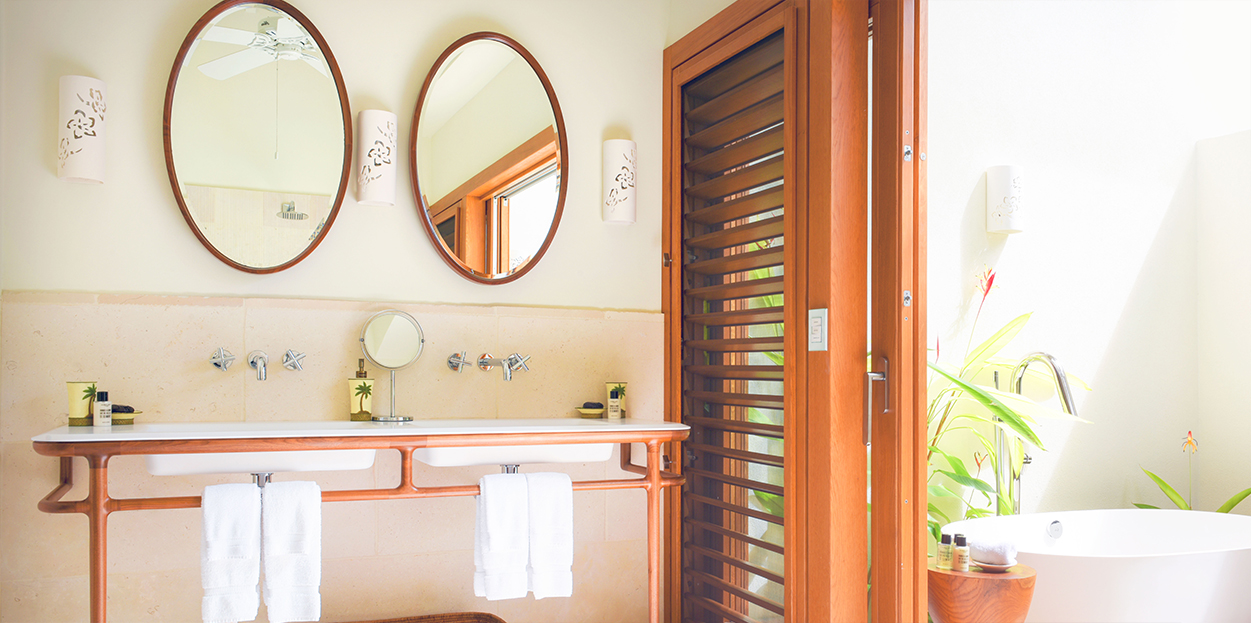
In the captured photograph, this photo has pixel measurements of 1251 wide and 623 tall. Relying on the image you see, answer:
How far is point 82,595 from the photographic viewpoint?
7.16 feet

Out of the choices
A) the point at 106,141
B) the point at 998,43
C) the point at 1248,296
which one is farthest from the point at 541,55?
the point at 1248,296

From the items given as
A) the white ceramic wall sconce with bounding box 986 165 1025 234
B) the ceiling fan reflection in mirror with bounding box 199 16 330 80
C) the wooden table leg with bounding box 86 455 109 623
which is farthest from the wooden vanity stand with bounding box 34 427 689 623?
the white ceramic wall sconce with bounding box 986 165 1025 234

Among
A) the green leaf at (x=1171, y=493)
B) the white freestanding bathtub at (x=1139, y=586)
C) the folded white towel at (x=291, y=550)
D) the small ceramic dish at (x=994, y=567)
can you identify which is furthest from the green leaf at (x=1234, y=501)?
the folded white towel at (x=291, y=550)

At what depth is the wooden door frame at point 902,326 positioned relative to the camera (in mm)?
1874

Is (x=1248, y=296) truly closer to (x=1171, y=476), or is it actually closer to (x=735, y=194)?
(x=1171, y=476)

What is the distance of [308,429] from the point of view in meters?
2.07

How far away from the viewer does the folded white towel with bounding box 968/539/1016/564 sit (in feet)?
7.21

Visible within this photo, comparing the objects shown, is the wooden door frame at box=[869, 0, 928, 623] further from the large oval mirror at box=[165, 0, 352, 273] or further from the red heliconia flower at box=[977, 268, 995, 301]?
the large oval mirror at box=[165, 0, 352, 273]

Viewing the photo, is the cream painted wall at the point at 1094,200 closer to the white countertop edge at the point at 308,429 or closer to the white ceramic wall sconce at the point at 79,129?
the white countertop edge at the point at 308,429

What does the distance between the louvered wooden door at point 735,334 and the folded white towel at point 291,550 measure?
1.20 metres

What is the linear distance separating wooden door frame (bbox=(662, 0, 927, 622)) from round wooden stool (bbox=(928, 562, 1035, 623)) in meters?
0.33

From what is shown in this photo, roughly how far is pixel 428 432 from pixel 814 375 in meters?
1.01

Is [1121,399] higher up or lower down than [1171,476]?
higher up

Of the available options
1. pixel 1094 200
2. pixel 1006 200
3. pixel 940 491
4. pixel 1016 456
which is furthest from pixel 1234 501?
pixel 1006 200
